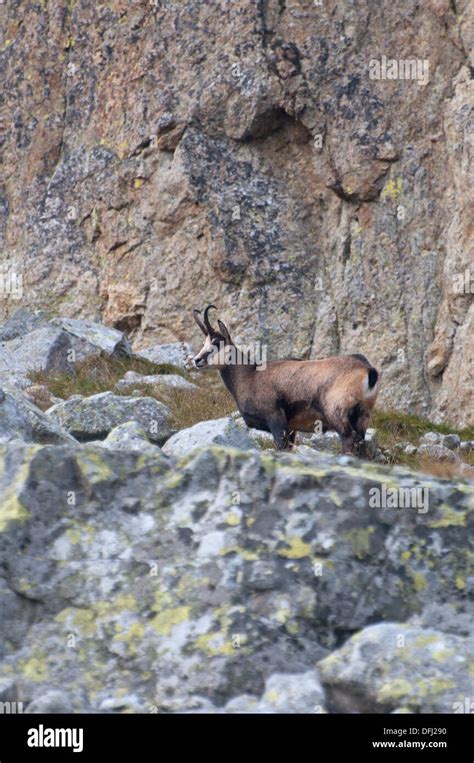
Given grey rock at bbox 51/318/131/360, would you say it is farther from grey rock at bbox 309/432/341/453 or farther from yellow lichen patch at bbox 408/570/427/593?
yellow lichen patch at bbox 408/570/427/593

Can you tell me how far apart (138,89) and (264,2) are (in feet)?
13.1

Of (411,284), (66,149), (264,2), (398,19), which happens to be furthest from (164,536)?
(66,149)

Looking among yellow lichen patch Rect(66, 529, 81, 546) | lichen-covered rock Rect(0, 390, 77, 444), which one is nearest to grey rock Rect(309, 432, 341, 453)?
lichen-covered rock Rect(0, 390, 77, 444)

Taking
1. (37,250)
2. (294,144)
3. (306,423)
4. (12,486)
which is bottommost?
(12,486)

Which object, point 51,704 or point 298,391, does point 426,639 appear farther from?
point 298,391

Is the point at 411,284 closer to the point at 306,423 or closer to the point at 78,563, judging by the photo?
the point at 306,423

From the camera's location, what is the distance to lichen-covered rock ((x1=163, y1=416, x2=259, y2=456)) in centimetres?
1341

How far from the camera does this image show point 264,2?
28.5 meters

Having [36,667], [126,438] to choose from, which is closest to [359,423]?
[126,438]

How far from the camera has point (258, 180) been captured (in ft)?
92.1

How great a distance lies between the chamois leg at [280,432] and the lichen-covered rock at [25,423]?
11.5 ft

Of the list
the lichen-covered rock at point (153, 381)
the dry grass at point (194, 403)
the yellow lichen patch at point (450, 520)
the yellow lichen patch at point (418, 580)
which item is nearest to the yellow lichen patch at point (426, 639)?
the yellow lichen patch at point (418, 580)

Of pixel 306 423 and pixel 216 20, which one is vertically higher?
pixel 216 20

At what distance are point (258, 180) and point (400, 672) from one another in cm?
2397
